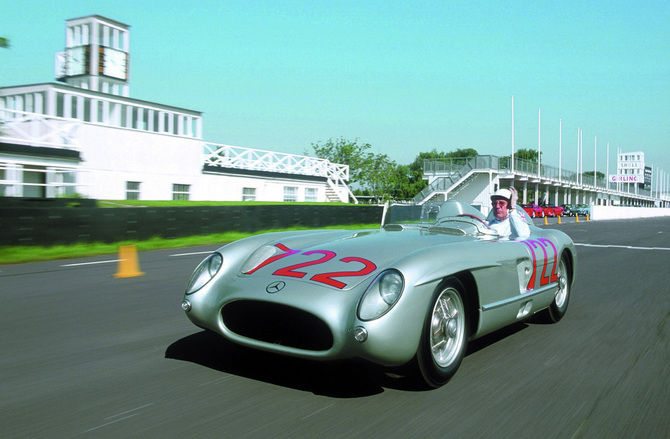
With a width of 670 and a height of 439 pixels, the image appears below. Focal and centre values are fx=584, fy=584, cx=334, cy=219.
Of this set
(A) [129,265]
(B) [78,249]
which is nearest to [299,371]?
(A) [129,265]

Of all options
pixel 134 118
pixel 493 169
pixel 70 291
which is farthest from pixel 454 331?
pixel 493 169

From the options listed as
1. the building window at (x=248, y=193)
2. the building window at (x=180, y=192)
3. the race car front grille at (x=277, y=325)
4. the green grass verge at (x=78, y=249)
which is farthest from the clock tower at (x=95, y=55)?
the race car front grille at (x=277, y=325)

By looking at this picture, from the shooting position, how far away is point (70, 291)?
7.16 m

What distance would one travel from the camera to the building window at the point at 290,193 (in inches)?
1465

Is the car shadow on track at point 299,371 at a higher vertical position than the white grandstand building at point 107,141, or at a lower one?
lower

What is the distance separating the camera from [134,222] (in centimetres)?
1427

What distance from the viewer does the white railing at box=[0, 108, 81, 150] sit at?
20.3 meters

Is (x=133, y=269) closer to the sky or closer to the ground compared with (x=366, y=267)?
closer to the ground

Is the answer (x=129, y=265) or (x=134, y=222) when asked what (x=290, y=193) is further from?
(x=129, y=265)

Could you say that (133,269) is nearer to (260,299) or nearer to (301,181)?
(260,299)

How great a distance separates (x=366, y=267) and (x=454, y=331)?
77 cm

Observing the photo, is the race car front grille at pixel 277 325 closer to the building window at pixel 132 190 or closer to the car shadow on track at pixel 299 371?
the car shadow on track at pixel 299 371

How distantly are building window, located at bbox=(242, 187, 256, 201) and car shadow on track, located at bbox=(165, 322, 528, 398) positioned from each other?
29.2 meters

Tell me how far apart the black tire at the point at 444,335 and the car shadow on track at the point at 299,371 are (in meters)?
0.14
